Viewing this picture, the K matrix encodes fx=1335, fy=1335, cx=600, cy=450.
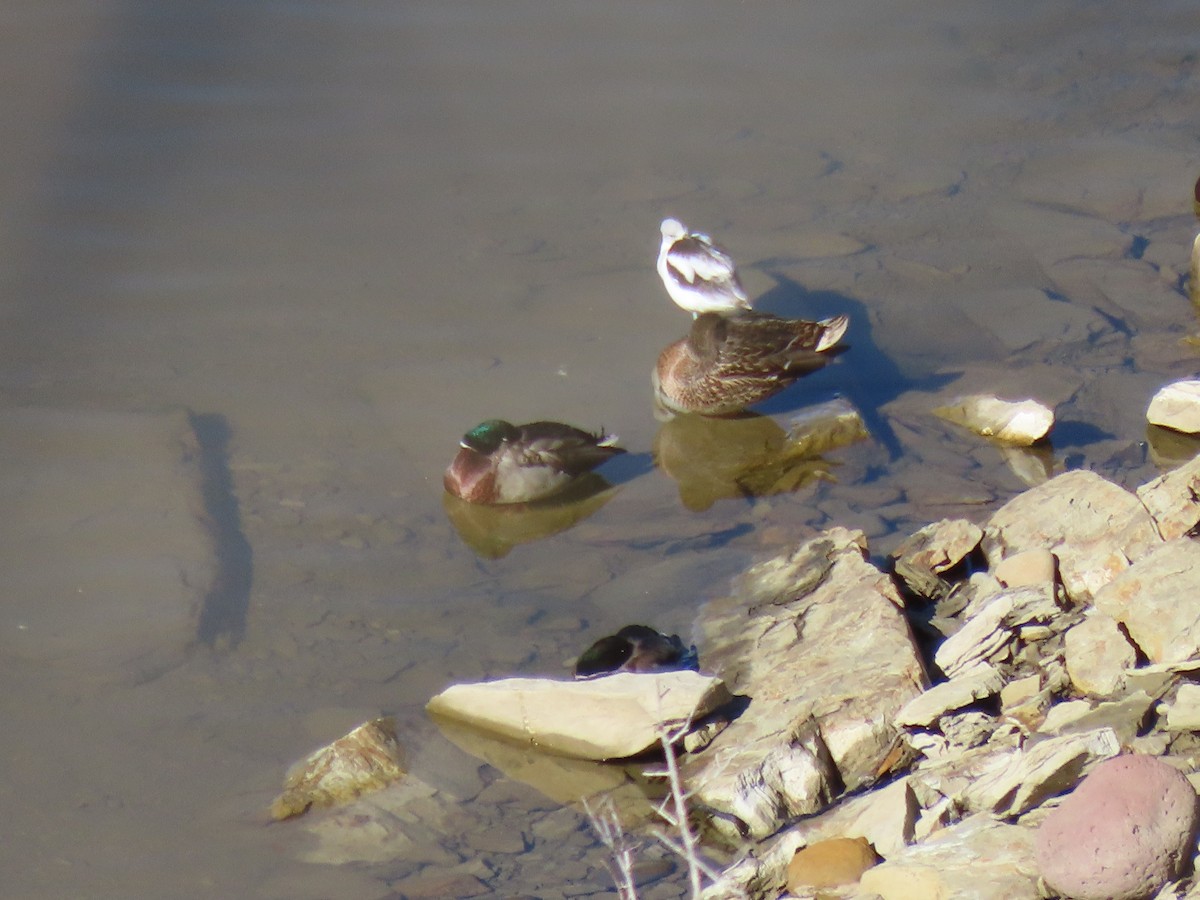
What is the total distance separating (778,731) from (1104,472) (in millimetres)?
2766

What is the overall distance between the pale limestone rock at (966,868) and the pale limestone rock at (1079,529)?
1573 millimetres

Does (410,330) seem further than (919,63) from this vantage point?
No

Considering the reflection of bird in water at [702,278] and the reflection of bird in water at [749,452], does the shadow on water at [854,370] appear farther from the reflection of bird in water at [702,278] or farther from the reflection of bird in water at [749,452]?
the reflection of bird in water at [702,278]

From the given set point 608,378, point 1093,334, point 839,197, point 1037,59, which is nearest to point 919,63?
point 1037,59

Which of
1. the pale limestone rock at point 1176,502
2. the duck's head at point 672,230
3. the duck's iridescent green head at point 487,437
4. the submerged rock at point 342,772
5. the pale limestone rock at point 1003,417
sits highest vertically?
the pale limestone rock at point 1176,502

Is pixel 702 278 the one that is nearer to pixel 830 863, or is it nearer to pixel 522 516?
pixel 522 516

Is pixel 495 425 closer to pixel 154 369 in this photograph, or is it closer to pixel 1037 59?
pixel 154 369

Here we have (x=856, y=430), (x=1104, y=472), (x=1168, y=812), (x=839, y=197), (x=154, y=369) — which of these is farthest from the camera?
(x=839, y=197)

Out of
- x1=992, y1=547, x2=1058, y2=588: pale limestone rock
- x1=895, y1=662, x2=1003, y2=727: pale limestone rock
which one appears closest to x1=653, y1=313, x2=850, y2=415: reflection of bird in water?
x1=992, y1=547, x2=1058, y2=588: pale limestone rock

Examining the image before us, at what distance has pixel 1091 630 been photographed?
424cm

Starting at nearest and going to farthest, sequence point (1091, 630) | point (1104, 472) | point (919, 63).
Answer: point (1091, 630) → point (1104, 472) → point (919, 63)

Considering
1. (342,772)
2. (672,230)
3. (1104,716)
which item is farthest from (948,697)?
(672,230)

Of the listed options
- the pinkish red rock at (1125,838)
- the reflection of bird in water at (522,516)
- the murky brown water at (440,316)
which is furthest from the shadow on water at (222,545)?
the pinkish red rock at (1125,838)

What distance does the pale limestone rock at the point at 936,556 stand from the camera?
17.1ft
